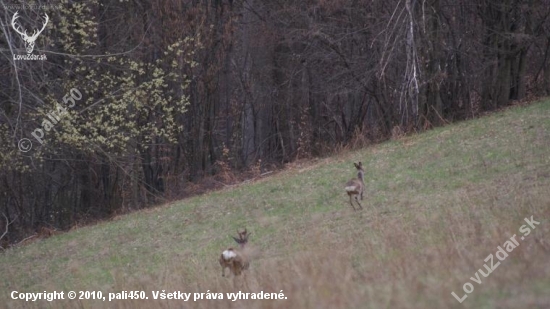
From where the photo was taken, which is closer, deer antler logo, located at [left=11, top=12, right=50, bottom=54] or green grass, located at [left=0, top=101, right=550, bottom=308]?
green grass, located at [left=0, top=101, right=550, bottom=308]

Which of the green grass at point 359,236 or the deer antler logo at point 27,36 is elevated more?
the deer antler logo at point 27,36

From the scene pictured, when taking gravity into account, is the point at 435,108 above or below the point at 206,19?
below

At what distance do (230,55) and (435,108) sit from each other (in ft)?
31.8

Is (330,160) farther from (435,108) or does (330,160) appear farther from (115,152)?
(115,152)

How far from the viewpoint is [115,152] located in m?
25.9

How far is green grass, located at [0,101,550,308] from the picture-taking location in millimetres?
8820

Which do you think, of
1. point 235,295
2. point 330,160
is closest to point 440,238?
point 235,295

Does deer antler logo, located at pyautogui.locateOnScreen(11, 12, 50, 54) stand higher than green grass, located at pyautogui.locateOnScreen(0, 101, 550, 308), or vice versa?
deer antler logo, located at pyautogui.locateOnScreen(11, 12, 50, 54)

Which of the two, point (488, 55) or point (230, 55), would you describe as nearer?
point (488, 55)

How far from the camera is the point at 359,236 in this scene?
1317 cm

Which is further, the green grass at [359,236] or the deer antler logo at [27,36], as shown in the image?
the deer antler logo at [27,36]

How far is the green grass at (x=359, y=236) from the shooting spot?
28.9 ft

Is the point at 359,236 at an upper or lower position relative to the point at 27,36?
lower

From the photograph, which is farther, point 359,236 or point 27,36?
point 27,36
